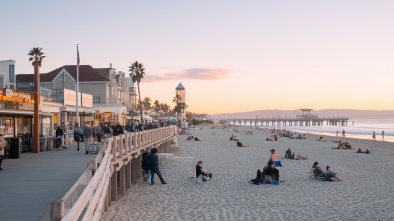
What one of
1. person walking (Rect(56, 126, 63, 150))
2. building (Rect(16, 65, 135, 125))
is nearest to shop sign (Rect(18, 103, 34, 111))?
person walking (Rect(56, 126, 63, 150))

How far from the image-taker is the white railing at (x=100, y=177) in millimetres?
4984

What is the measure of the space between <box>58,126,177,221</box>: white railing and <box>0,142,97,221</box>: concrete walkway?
1.14 meters

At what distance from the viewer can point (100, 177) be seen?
25.1ft

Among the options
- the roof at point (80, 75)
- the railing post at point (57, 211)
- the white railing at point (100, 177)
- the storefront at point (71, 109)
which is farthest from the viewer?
the roof at point (80, 75)

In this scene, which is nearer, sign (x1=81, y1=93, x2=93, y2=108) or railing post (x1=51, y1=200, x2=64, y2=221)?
railing post (x1=51, y1=200, x2=64, y2=221)

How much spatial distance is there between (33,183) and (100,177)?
14.9 ft

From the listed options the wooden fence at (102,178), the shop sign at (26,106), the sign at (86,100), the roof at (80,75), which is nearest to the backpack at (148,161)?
the wooden fence at (102,178)

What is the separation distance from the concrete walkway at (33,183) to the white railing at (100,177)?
44.7 inches

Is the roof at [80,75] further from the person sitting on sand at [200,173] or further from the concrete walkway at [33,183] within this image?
the person sitting on sand at [200,173]

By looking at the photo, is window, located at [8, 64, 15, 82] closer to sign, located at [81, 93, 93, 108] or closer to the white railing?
sign, located at [81, 93, 93, 108]

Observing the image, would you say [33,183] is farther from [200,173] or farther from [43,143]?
[43,143]

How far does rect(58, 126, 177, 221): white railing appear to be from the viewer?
16.4 feet

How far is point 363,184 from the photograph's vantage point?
17812mm

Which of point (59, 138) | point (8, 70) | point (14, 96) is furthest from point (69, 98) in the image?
point (14, 96)
